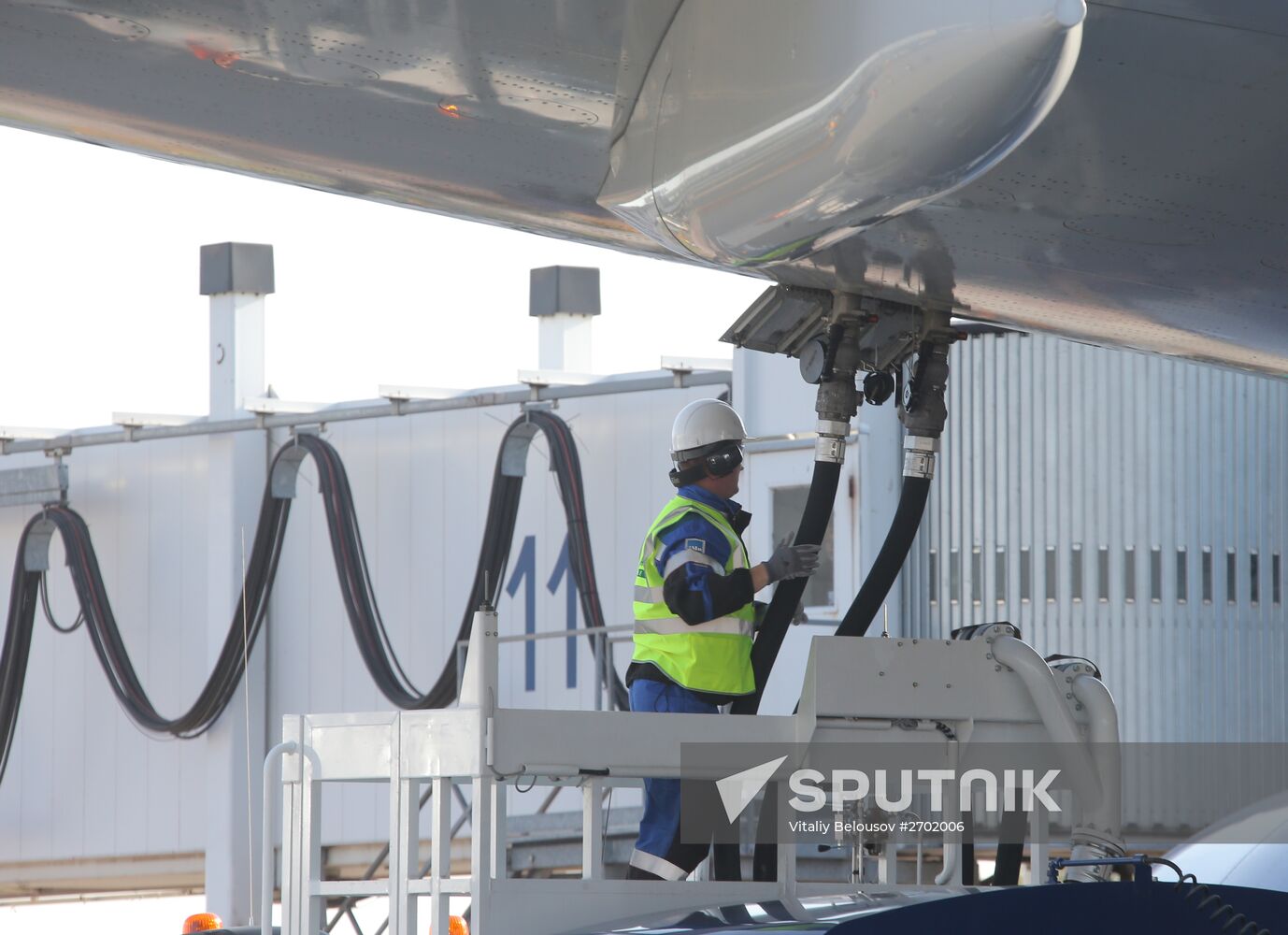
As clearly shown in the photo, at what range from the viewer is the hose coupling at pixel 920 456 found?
21.5 feet

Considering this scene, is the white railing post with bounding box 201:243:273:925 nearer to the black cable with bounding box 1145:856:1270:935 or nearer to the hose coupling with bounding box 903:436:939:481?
the hose coupling with bounding box 903:436:939:481

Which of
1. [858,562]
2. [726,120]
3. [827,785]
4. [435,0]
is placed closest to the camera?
[726,120]

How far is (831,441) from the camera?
6.35m

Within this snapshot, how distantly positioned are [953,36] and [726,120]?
85 cm

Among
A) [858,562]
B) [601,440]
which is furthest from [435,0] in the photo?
[601,440]

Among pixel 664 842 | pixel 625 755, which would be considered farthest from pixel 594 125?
pixel 664 842

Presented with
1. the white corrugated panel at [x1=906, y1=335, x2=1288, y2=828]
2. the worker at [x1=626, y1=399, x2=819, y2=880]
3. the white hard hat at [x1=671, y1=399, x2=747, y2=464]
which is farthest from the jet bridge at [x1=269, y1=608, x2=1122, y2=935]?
→ the white corrugated panel at [x1=906, y1=335, x2=1288, y2=828]

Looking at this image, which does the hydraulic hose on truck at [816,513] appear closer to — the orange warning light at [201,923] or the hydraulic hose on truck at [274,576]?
the orange warning light at [201,923]

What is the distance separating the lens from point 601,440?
14.0m

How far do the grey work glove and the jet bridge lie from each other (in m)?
0.50

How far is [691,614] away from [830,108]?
7.44ft

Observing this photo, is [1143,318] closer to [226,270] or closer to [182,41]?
[182,41]

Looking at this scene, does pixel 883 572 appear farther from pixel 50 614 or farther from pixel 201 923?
pixel 50 614

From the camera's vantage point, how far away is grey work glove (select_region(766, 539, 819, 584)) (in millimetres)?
5809
